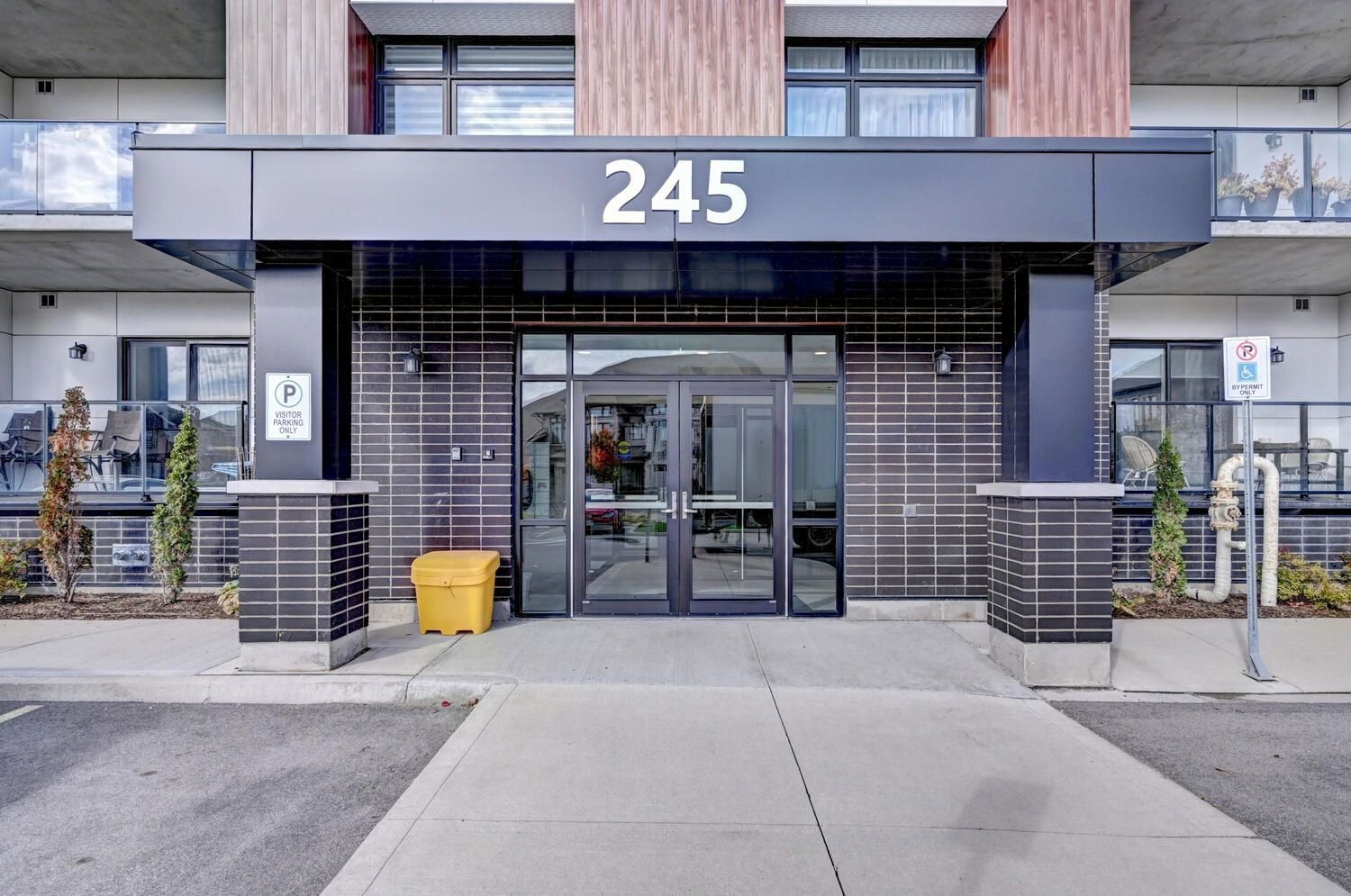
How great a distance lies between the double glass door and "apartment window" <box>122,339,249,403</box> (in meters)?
5.93

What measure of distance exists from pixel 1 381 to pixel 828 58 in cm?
1217

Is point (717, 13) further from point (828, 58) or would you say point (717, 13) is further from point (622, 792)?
point (622, 792)

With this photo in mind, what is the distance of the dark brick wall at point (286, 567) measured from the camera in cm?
555

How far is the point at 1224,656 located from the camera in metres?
6.23

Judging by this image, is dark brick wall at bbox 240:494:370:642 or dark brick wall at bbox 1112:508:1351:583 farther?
dark brick wall at bbox 1112:508:1351:583

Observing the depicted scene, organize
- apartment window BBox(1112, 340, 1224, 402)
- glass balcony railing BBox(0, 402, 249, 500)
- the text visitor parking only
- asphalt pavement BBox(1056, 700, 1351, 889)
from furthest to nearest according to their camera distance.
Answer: apartment window BBox(1112, 340, 1224, 402) < glass balcony railing BBox(0, 402, 249, 500) < the text visitor parking only < asphalt pavement BBox(1056, 700, 1351, 889)

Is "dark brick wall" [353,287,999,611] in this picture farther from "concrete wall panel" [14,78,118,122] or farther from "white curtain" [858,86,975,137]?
"concrete wall panel" [14,78,118,122]

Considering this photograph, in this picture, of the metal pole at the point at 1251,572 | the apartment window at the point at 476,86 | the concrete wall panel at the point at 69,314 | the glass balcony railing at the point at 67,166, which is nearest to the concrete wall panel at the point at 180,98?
the glass balcony railing at the point at 67,166

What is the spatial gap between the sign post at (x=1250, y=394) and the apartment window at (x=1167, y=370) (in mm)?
4243

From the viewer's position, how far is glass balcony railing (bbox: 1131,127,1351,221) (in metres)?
8.03

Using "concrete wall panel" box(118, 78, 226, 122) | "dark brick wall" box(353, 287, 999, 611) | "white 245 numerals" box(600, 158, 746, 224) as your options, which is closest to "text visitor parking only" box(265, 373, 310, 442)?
"dark brick wall" box(353, 287, 999, 611)

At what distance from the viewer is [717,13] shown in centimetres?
702

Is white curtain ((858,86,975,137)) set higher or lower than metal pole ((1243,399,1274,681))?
higher

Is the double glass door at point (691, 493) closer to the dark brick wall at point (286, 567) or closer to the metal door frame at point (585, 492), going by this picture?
the metal door frame at point (585, 492)
